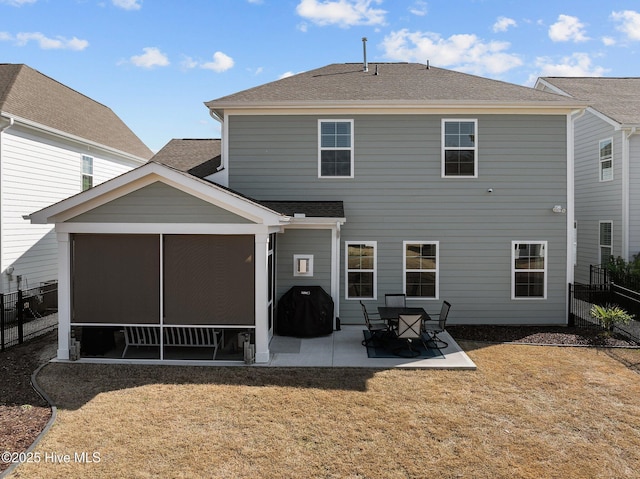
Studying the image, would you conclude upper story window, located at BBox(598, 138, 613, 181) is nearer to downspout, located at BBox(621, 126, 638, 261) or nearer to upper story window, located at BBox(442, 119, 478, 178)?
downspout, located at BBox(621, 126, 638, 261)

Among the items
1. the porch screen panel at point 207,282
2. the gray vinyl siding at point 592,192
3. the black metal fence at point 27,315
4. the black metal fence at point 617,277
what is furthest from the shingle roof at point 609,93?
the black metal fence at point 27,315

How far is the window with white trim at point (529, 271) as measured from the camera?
11125mm

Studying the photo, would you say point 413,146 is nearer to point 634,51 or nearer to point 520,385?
point 520,385

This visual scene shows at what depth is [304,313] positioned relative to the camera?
32.6ft

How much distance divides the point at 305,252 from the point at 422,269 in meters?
3.08

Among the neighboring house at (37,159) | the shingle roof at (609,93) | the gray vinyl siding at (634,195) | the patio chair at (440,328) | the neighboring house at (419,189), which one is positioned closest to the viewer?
the patio chair at (440,328)

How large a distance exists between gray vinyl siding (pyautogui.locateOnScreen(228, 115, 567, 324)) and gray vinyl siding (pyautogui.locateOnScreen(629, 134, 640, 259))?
13.6 ft

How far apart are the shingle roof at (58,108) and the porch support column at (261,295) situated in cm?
866

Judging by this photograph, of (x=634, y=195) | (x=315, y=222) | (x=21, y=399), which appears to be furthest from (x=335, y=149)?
(x=634, y=195)

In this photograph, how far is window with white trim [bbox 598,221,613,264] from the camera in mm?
14347

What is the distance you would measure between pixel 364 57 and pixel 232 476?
40.2ft

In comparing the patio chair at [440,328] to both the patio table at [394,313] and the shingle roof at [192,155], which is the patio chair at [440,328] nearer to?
the patio table at [394,313]

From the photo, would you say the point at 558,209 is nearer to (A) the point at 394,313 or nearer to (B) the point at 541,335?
(B) the point at 541,335

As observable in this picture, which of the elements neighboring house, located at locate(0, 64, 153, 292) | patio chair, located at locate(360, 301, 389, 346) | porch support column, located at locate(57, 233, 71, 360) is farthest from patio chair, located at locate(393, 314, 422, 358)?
neighboring house, located at locate(0, 64, 153, 292)
